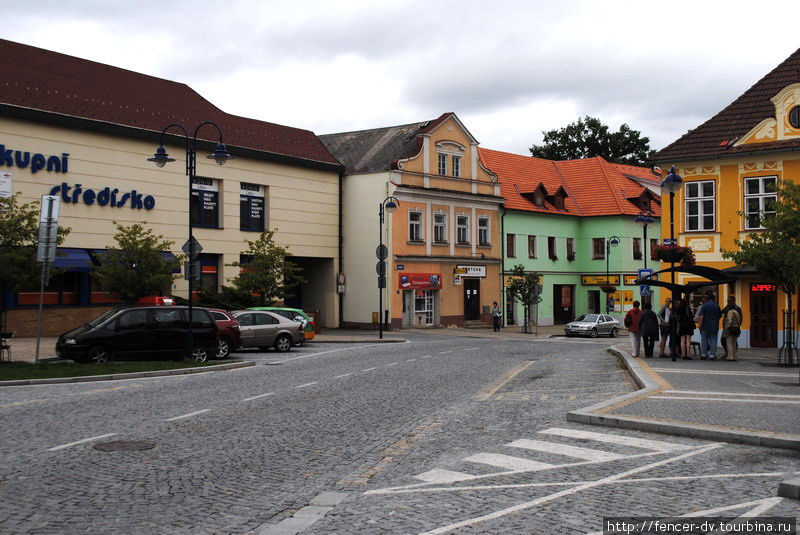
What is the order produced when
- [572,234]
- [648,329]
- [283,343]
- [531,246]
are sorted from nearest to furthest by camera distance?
1. [648,329]
2. [283,343]
3. [531,246]
4. [572,234]

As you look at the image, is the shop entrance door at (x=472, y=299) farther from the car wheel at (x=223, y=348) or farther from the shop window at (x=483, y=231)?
the car wheel at (x=223, y=348)

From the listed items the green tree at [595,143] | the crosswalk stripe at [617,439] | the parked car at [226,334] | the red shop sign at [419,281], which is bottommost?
the crosswalk stripe at [617,439]

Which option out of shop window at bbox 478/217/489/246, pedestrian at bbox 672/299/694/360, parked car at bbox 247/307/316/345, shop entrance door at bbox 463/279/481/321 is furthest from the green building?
pedestrian at bbox 672/299/694/360

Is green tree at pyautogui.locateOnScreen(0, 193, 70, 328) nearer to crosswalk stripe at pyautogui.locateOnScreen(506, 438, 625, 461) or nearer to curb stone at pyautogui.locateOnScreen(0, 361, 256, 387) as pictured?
curb stone at pyautogui.locateOnScreen(0, 361, 256, 387)

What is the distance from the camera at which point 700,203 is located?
32125mm

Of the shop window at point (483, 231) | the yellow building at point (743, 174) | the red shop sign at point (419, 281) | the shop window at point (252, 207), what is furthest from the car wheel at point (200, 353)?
the shop window at point (483, 231)

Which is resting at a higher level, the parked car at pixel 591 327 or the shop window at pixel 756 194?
the shop window at pixel 756 194

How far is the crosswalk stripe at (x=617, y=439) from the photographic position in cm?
1045

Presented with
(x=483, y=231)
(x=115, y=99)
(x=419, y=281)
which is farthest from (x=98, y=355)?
(x=483, y=231)

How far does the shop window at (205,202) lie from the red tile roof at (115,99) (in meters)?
2.16

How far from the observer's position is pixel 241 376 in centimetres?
2050

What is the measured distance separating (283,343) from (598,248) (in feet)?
119

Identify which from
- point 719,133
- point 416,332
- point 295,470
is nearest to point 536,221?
point 416,332

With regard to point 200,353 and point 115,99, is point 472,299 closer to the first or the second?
point 115,99
